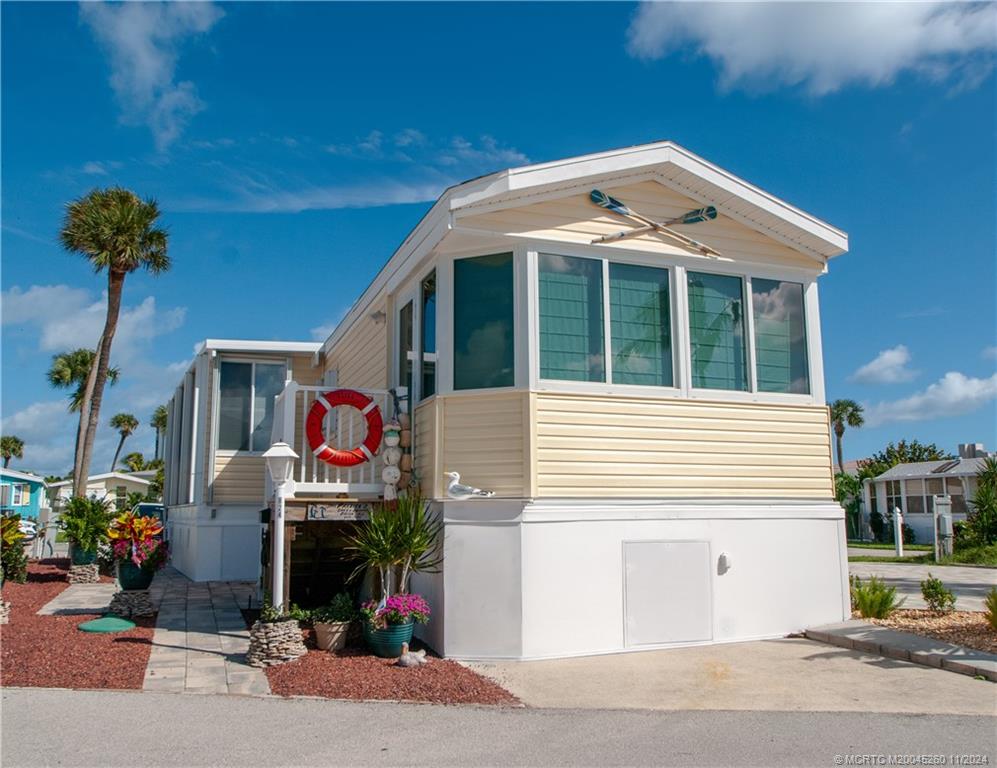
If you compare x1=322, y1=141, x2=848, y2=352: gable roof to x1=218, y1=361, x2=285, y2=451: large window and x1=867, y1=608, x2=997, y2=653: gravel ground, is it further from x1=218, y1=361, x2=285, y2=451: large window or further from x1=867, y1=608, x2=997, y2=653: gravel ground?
x1=218, y1=361, x2=285, y2=451: large window

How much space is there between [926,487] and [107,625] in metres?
33.7

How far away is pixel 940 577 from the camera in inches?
639

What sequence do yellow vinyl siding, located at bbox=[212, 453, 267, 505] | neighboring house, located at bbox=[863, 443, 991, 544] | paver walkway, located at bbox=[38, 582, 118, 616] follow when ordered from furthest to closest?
1. neighboring house, located at bbox=[863, 443, 991, 544]
2. yellow vinyl siding, located at bbox=[212, 453, 267, 505]
3. paver walkway, located at bbox=[38, 582, 118, 616]

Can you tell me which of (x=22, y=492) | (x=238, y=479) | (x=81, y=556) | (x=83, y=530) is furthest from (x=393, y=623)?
(x=22, y=492)

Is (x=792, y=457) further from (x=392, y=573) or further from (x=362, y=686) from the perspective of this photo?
(x=362, y=686)

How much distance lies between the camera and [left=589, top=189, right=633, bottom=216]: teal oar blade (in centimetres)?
855

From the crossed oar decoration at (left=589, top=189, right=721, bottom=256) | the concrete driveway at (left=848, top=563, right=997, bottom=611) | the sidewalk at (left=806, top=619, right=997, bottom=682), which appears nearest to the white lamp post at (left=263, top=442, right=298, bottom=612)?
the crossed oar decoration at (left=589, top=189, right=721, bottom=256)

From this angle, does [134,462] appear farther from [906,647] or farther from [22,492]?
[906,647]

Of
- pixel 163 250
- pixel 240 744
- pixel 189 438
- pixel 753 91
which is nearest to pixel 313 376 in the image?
pixel 189 438

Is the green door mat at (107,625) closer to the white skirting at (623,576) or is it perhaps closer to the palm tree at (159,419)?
the white skirting at (623,576)

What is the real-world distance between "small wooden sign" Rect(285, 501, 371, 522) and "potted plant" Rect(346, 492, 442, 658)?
45cm

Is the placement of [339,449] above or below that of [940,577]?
above

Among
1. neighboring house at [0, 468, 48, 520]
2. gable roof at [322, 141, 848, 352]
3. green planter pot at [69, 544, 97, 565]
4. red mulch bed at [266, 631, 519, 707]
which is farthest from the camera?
neighboring house at [0, 468, 48, 520]

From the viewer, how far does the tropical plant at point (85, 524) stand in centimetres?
1452
